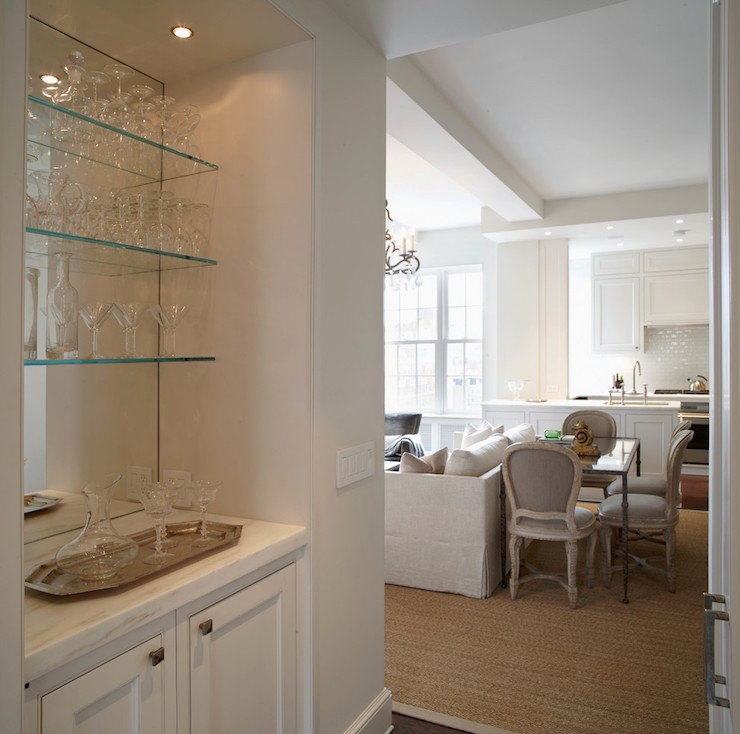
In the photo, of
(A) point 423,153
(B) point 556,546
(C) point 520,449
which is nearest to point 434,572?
(C) point 520,449

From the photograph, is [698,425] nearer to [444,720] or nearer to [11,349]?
[444,720]

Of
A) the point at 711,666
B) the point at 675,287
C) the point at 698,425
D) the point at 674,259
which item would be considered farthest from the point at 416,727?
the point at 674,259

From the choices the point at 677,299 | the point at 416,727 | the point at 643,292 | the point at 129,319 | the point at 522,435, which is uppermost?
the point at 643,292

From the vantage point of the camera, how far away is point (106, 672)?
127 centimetres

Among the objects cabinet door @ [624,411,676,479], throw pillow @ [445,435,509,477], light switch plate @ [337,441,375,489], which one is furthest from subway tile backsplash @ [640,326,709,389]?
light switch plate @ [337,441,375,489]

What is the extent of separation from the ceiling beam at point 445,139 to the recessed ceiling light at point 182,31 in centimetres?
156

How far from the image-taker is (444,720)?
2.47m

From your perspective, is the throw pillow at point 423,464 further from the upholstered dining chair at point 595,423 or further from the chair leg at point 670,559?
the upholstered dining chair at point 595,423

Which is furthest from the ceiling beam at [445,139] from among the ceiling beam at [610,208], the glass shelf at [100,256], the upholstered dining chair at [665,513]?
the upholstered dining chair at [665,513]

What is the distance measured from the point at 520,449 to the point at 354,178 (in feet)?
6.48

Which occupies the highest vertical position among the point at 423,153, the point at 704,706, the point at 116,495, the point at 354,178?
the point at 423,153

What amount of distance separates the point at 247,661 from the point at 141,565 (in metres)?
0.41

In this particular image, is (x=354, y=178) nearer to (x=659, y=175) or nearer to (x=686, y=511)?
(x=659, y=175)

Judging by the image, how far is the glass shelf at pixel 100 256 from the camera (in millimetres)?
1559
